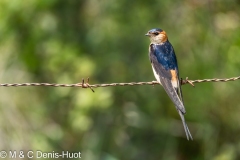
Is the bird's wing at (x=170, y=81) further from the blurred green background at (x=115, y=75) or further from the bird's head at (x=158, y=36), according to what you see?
the blurred green background at (x=115, y=75)

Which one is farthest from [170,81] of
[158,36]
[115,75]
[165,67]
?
[115,75]

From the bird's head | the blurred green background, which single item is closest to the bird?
the bird's head

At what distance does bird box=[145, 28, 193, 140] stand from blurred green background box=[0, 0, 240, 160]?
1.62m

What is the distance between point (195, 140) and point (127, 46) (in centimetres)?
144

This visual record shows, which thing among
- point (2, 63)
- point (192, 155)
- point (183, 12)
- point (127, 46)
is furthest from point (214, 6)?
point (2, 63)

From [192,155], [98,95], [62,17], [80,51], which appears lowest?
[192,155]

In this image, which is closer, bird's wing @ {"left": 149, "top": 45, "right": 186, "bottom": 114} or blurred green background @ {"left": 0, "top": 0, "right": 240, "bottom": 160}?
bird's wing @ {"left": 149, "top": 45, "right": 186, "bottom": 114}

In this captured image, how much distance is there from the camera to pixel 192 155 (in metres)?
7.52

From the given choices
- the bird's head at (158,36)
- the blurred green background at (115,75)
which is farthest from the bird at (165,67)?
the blurred green background at (115,75)

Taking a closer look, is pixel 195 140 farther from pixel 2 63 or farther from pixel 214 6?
pixel 2 63

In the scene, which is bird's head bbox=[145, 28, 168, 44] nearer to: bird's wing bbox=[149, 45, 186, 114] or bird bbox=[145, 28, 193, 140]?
bird bbox=[145, 28, 193, 140]

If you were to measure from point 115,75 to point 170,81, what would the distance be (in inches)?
129

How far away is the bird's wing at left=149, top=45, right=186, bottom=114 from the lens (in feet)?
13.9

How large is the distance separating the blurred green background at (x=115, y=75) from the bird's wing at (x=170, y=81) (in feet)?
6.05
